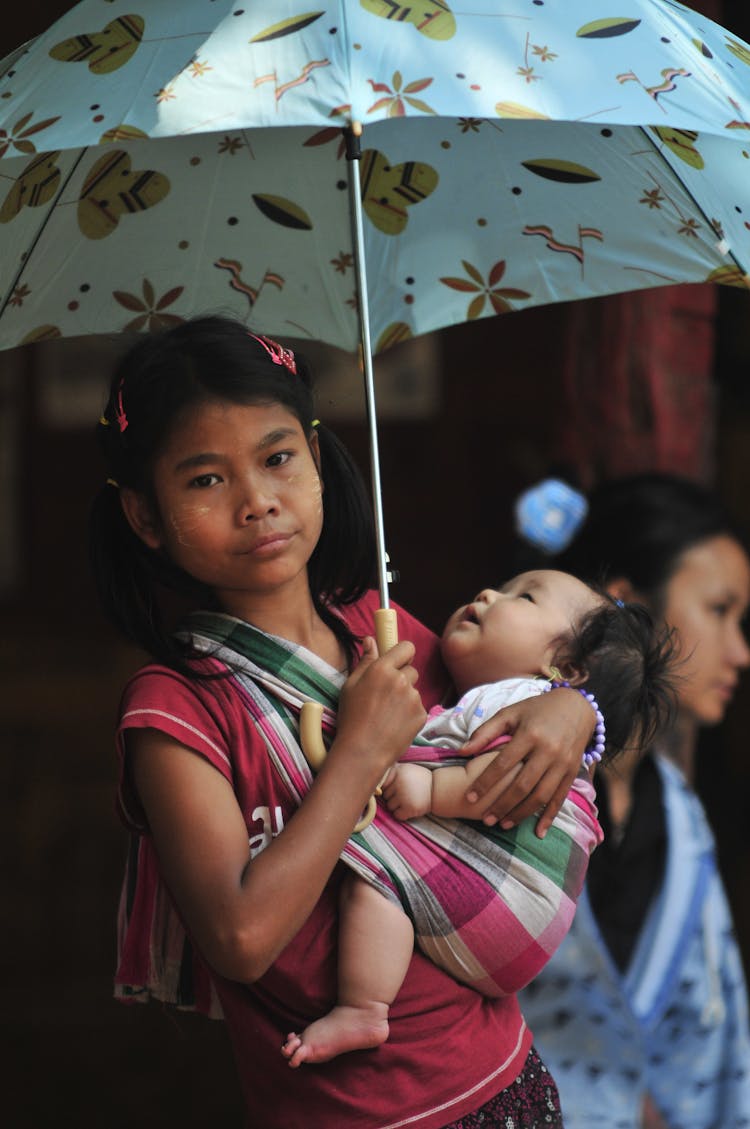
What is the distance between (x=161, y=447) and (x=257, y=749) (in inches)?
14.7

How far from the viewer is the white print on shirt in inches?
65.8

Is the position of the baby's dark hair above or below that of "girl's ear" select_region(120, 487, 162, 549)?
below

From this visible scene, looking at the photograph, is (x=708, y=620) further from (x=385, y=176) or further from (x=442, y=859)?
(x=442, y=859)

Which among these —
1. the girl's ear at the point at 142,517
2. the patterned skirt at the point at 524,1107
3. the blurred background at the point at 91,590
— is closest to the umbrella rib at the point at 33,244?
the girl's ear at the point at 142,517

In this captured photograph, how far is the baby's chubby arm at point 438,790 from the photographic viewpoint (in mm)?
1724

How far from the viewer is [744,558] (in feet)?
10.6

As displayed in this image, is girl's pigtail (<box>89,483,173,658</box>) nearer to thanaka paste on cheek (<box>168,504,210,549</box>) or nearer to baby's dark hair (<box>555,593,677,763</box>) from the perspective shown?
thanaka paste on cheek (<box>168,504,210,549</box>)

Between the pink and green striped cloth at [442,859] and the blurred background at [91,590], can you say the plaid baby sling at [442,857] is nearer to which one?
the pink and green striped cloth at [442,859]

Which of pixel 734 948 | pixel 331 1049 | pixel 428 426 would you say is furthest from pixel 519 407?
pixel 331 1049

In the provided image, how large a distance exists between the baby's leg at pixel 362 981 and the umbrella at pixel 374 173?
376mm

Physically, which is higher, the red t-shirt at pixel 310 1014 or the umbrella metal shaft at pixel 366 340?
the umbrella metal shaft at pixel 366 340

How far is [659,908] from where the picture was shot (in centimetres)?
291

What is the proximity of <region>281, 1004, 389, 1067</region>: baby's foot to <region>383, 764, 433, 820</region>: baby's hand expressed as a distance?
0.72ft

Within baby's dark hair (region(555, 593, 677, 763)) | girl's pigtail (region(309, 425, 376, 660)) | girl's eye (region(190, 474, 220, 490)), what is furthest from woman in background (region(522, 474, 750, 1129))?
girl's eye (region(190, 474, 220, 490))
